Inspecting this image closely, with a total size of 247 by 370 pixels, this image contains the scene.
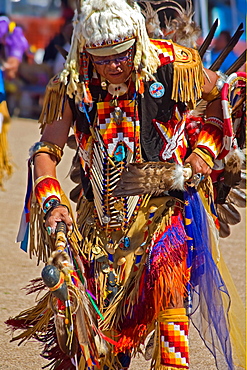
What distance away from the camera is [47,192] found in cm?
319

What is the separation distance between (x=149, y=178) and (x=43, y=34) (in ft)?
44.9

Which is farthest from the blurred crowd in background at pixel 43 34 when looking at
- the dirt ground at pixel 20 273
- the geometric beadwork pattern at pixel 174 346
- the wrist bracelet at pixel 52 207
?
the geometric beadwork pattern at pixel 174 346

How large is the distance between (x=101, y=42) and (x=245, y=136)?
129cm

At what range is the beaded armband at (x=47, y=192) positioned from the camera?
3.16 m

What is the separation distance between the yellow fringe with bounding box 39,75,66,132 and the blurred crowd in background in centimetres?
737

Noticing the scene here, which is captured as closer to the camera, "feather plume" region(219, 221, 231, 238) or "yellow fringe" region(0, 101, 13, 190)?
"feather plume" region(219, 221, 231, 238)

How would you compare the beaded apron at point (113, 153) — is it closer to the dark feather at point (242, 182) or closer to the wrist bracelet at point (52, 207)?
the wrist bracelet at point (52, 207)

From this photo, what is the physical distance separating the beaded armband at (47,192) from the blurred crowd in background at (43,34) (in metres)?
7.59

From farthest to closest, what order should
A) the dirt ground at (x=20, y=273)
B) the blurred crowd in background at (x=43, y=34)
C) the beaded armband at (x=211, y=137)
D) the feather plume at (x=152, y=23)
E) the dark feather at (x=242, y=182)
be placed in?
the blurred crowd in background at (x=43, y=34), the dark feather at (x=242, y=182), the dirt ground at (x=20, y=273), the feather plume at (x=152, y=23), the beaded armband at (x=211, y=137)

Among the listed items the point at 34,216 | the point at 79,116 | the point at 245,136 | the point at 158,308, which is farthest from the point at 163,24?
the point at 158,308

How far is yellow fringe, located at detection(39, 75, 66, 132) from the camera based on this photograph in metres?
3.30

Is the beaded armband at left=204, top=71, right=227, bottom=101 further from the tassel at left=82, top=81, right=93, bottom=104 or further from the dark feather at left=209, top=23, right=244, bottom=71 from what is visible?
the tassel at left=82, top=81, right=93, bottom=104

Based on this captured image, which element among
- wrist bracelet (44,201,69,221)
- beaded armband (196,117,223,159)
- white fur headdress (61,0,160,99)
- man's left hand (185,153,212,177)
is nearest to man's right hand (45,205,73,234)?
wrist bracelet (44,201,69,221)

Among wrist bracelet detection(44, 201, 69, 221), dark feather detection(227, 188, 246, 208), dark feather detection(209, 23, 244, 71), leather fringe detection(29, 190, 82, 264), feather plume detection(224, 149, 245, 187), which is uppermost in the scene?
dark feather detection(209, 23, 244, 71)
